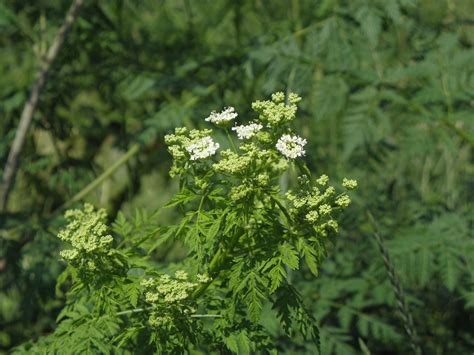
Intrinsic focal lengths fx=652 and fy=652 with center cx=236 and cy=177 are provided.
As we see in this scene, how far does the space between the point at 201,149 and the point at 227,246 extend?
0.24 m

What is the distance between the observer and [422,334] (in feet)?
11.0

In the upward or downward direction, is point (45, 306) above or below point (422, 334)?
above

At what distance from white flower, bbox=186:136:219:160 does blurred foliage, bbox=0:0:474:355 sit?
1323 millimetres

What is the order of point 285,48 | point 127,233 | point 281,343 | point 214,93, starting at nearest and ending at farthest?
point 127,233 → point 281,343 → point 285,48 → point 214,93

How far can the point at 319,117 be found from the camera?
2.90m

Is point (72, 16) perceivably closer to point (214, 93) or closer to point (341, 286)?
point (214, 93)

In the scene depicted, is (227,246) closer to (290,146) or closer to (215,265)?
(215,265)

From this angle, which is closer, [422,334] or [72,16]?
[72,16]

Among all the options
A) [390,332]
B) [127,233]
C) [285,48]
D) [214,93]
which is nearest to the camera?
[127,233]

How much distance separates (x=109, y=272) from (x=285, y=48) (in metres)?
1.71

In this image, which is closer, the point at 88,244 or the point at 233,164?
the point at 233,164

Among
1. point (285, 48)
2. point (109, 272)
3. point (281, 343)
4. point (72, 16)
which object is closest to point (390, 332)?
point (281, 343)

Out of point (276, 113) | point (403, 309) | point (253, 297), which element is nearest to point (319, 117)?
point (403, 309)

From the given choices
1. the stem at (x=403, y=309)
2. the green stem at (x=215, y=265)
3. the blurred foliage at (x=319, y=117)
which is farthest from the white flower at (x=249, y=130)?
the blurred foliage at (x=319, y=117)
